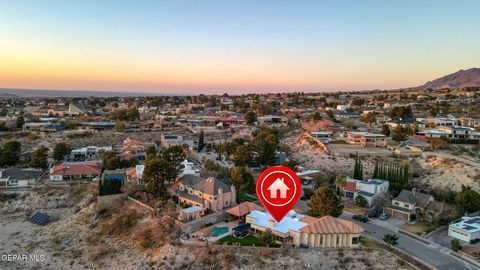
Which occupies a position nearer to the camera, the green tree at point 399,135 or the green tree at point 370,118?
the green tree at point 399,135

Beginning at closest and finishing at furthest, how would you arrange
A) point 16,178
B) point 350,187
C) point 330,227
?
point 330,227
point 350,187
point 16,178

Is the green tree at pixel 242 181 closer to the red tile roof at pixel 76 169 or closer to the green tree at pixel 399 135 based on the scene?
the red tile roof at pixel 76 169

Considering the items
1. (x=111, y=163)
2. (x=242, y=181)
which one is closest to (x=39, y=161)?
(x=111, y=163)

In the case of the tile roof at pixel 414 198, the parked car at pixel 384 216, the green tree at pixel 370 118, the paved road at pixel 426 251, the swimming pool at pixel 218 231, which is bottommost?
the paved road at pixel 426 251

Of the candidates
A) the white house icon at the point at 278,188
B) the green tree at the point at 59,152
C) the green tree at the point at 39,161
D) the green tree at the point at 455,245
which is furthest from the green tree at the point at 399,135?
the green tree at the point at 39,161

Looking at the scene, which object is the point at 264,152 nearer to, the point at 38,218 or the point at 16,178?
the point at 38,218

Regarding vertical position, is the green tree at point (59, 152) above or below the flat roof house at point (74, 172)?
above
